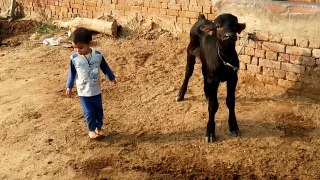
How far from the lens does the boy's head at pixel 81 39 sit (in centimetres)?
486

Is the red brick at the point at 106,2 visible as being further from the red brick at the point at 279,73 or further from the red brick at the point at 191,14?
the red brick at the point at 279,73

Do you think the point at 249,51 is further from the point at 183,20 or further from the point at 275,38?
the point at 183,20

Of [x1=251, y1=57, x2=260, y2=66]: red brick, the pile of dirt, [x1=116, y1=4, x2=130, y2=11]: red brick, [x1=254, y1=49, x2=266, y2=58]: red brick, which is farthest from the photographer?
the pile of dirt

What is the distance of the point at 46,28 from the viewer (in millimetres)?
10352

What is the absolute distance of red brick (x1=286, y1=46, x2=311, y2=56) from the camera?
598cm

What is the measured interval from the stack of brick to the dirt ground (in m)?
0.17

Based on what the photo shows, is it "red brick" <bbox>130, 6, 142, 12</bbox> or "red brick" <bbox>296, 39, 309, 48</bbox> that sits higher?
"red brick" <bbox>130, 6, 142, 12</bbox>

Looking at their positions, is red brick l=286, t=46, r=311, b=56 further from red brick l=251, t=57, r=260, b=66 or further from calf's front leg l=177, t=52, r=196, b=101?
calf's front leg l=177, t=52, r=196, b=101

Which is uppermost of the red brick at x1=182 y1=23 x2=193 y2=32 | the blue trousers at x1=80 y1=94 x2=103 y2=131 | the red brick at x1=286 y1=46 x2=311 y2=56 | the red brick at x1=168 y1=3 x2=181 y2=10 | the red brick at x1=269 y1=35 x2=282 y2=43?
the red brick at x1=168 y1=3 x2=181 y2=10

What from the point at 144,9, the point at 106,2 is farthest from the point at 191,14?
the point at 106,2

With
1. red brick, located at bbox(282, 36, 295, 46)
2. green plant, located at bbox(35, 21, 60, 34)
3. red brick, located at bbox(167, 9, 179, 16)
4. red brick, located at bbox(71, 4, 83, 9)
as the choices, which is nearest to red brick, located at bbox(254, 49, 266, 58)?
red brick, located at bbox(282, 36, 295, 46)

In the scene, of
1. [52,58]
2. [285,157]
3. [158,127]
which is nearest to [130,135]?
[158,127]

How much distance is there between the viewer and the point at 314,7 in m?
5.80

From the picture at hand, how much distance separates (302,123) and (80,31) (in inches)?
120
